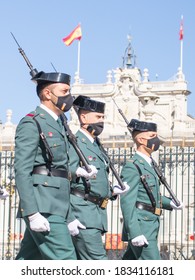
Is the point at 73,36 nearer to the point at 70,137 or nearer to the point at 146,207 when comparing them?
the point at 146,207

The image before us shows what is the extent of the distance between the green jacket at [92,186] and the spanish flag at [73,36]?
28111mm

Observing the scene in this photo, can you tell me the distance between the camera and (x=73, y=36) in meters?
36.6

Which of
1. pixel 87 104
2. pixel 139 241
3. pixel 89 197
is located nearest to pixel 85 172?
pixel 89 197

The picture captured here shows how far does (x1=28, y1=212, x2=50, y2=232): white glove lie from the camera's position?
582 cm

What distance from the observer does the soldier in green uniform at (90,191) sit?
22.9 ft

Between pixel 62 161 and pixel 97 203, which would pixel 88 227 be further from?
pixel 62 161

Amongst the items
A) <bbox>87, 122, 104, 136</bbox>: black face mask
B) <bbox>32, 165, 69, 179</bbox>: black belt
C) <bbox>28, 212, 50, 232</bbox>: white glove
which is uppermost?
<bbox>87, 122, 104, 136</bbox>: black face mask

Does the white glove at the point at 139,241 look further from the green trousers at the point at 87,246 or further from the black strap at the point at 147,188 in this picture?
the green trousers at the point at 87,246

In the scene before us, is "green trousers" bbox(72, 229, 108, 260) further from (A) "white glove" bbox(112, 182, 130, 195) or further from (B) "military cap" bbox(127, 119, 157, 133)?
(B) "military cap" bbox(127, 119, 157, 133)

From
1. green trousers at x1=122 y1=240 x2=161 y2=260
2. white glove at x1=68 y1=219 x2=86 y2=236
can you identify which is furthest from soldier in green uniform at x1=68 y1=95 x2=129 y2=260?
green trousers at x1=122 y1=240 x2=161 y2=260

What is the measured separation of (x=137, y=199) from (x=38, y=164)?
86.3 inches

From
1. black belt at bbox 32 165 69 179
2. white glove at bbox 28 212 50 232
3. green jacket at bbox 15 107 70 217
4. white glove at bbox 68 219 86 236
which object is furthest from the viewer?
white glove at bbox 68 219 86 236

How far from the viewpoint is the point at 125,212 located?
794 centimetres

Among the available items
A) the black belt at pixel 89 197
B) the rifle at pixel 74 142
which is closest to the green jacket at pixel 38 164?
the rifle at pixel 74 142
